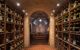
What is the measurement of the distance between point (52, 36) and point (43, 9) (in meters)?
2.36

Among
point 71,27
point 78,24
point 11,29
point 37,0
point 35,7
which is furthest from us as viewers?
point 35,7

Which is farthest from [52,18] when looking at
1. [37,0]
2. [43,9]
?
[37,0]

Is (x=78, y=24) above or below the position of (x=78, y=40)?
above

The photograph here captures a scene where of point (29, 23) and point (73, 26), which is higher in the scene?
point (29, 23)

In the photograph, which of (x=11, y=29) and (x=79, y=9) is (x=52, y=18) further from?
(x=79, y=9)

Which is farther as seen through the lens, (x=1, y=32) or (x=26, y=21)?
(x=26, y=21)

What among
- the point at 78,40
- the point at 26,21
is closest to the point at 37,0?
the point at 26,21

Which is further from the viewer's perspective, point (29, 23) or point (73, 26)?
point (29, 23)

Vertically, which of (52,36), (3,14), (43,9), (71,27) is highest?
(43,9)

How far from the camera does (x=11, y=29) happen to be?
17.0 feet

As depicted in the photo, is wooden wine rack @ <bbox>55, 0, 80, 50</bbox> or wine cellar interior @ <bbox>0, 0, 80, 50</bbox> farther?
wine cellar interior @ <bbox>0, 0, 80, 50</bbox>

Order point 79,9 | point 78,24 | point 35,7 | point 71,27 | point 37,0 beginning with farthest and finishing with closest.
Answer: point 35,7
point 37,0
point 71,27
point 78,24
point 79,9

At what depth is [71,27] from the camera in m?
4.22

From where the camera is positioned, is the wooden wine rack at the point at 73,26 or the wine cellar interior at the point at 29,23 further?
the wine cellar interior at the point at 29,23
